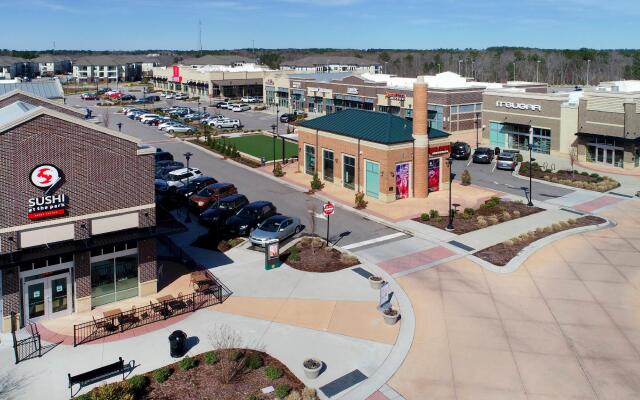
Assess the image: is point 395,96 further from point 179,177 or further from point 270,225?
point 270,225

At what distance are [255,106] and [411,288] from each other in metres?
83.8

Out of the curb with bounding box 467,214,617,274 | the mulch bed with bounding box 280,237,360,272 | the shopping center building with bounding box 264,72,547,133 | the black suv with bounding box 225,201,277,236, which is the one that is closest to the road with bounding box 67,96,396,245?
the mulch bed with bounding box 280,237,360,272

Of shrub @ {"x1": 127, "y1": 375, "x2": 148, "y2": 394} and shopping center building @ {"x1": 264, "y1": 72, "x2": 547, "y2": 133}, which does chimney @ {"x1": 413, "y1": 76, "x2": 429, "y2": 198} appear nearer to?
shopping center building @ {"x1": 264, "y1": 72, "x2": 547, "y2": 133}

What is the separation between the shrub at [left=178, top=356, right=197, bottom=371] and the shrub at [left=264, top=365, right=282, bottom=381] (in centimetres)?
246

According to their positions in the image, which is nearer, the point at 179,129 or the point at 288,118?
the point at 179,129

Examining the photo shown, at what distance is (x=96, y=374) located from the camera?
57.1ft

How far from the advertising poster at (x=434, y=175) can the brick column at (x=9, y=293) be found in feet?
95.6

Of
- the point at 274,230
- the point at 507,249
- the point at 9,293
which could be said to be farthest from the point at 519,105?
the point at 9,293

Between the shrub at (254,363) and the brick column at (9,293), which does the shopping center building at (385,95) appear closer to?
the shrub at (254,363)

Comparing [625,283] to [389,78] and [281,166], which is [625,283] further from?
[389,78]

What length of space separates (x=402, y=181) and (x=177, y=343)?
24.6 m

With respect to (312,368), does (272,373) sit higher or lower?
lower

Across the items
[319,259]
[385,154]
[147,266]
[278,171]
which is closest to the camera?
[147,266]

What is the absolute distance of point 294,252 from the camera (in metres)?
29.4
